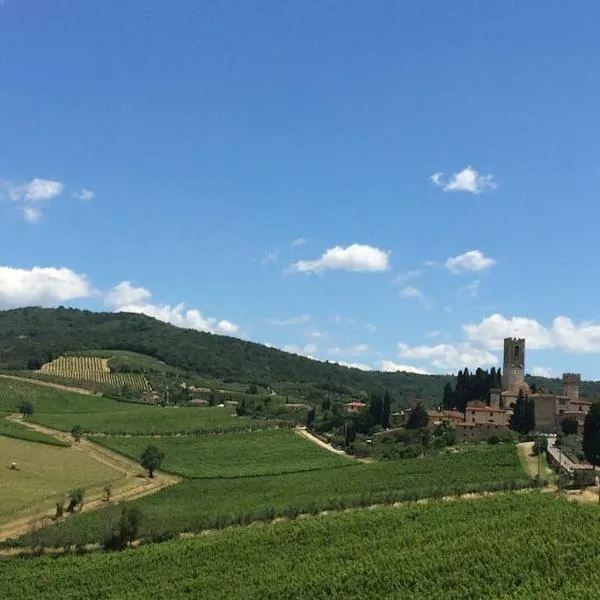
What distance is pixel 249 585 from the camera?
36.0 metres

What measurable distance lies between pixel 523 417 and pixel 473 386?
20.5 metres

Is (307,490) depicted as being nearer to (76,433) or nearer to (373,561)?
(373,561)

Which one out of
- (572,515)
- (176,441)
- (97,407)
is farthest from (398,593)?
(97,407)

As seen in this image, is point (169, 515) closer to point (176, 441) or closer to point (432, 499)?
point (432, 499)

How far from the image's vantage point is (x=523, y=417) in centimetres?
7988

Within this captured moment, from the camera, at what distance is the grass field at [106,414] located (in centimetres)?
9912

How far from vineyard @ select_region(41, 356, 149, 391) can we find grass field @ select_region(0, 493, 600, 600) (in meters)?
112

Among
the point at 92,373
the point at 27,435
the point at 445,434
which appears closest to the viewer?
the point at 445,434

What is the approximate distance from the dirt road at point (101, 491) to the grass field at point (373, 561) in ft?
26.1

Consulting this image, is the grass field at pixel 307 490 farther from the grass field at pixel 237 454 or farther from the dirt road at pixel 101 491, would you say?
the grass field at pixel 237 454

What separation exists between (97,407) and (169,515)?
245 feet

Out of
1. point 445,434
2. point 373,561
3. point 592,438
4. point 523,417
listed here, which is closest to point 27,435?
point 445,434

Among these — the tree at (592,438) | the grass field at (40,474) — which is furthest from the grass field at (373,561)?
the tree at (592,438)

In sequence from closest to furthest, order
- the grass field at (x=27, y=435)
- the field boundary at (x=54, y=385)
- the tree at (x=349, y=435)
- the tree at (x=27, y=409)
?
the tree at (x=349, y=435)
the grass field at (x=27, y=435)
the tree at (x=27, y=409)
the field boundary at (x=54, y=385)
